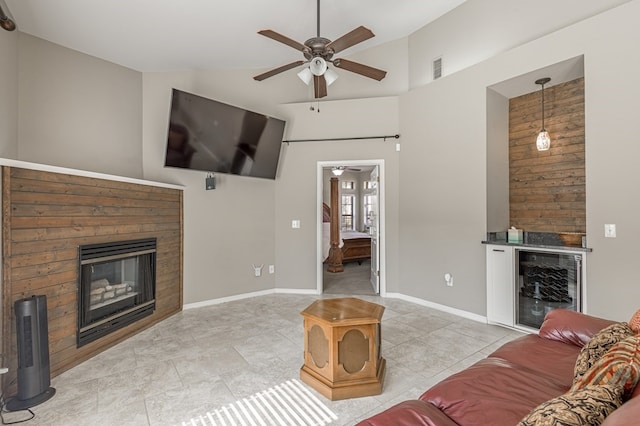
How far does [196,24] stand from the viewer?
362 cm

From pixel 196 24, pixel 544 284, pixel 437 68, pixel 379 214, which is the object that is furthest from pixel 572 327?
pixel 196 24

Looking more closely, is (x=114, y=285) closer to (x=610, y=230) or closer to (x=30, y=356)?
(x=30, y=356)

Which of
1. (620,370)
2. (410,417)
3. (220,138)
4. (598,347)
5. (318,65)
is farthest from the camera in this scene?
(220,138)

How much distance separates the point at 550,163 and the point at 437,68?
188cm

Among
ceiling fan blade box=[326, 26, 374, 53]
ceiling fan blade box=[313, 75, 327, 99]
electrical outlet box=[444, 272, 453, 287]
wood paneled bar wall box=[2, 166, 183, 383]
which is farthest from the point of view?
electrical outlet box=[444, 272, 453, 287]

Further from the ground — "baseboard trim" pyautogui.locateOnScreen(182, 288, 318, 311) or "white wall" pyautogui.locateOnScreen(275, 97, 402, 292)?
"white wall" pyautogui.locateOnScreen(275, 97, 402, 292)

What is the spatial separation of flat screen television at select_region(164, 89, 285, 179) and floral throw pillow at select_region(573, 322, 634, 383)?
13.2ft

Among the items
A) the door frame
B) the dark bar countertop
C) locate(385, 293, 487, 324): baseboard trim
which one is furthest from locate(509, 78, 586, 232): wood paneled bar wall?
the door frame

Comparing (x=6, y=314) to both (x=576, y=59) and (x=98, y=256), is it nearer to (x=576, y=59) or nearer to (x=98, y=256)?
(x=98, y=256)

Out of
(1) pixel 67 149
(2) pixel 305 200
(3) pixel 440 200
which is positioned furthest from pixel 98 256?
(3) pixel 440 200

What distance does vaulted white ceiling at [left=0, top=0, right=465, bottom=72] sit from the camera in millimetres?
3197

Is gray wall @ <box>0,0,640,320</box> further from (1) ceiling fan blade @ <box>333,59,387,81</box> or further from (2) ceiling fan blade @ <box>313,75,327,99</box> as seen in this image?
(1) ceiling fan blade @ <box>333,59,387,81</box>

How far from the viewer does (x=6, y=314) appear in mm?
2191

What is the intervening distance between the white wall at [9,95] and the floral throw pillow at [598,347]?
4.56m
